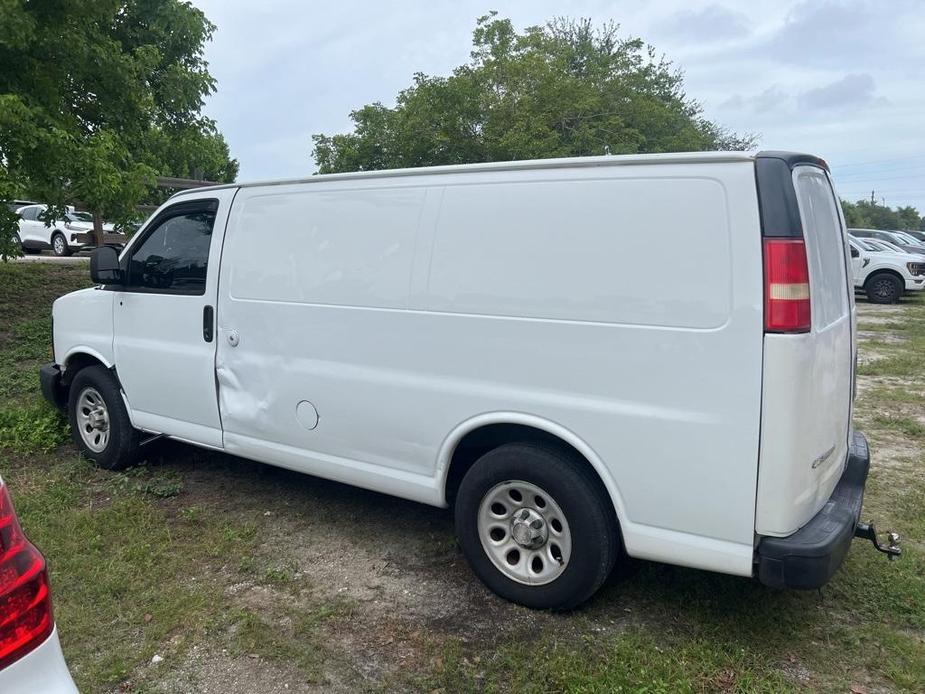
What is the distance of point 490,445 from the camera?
373cm

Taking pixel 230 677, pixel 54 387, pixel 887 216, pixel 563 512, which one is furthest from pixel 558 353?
pixel 887 216

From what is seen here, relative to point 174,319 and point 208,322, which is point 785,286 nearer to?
point 208,322

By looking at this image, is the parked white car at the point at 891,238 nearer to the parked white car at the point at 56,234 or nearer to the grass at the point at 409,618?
the grass at the point at 409,618

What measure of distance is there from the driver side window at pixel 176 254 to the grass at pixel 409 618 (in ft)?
4.47

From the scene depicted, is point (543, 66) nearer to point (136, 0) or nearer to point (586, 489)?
point (136, 0)

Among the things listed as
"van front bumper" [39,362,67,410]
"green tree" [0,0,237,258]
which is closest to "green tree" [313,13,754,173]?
"green tree" [0,0,237,258]

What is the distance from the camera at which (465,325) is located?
3525mm

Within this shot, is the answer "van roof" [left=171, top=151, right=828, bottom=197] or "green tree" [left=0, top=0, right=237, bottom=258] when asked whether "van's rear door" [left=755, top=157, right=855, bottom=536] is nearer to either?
"van roof" [left=171, top=151, right=828, bottom=197]

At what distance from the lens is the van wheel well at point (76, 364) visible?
5508 millimetres

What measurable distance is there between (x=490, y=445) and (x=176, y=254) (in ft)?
8.28

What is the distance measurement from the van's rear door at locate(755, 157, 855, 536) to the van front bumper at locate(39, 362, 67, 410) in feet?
16.8

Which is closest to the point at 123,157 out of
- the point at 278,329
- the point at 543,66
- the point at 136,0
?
the point at 136,0

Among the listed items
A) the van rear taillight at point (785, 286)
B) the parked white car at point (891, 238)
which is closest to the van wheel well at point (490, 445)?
the van rear taillight at point (785, 286)

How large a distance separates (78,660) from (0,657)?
5.72ft
